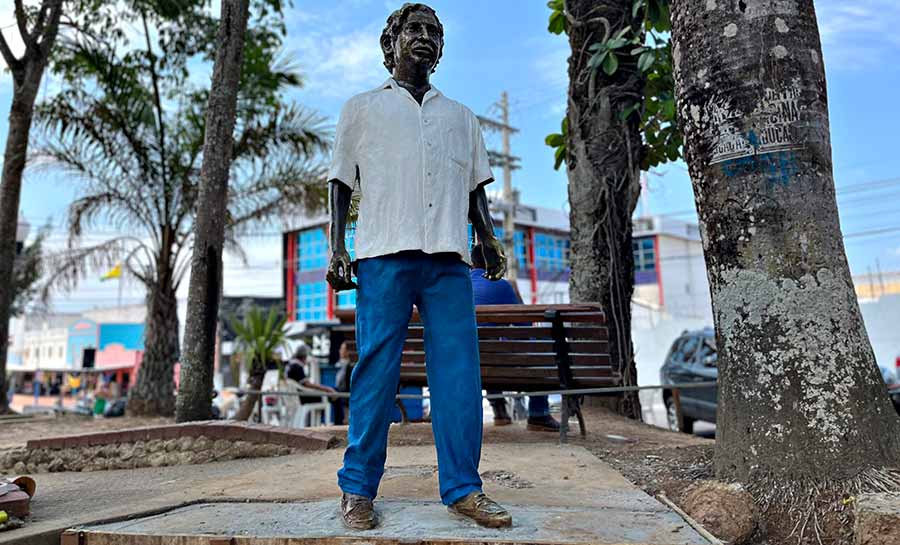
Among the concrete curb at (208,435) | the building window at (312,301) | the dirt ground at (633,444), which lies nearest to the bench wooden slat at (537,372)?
the dirt ground at (633,444)

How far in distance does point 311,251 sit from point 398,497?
31.6 meters

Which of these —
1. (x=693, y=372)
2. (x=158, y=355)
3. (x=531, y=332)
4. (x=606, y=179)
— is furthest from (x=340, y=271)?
(x=158, y=355)

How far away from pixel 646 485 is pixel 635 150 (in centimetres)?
408

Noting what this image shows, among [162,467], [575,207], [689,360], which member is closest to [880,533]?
[162,467]

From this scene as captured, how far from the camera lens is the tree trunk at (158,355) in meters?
10.4

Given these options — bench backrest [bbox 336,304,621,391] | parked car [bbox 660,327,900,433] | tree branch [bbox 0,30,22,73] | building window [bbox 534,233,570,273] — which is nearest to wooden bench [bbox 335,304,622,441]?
bench backrest [bbox 336,304,621,391]

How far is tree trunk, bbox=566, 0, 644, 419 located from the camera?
659 centimetres

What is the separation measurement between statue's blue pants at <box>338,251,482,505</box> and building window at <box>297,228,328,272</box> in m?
31.1

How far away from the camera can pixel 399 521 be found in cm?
248

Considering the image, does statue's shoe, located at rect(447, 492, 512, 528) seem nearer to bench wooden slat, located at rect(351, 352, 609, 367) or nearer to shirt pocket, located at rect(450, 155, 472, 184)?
shirt pocket, located at rect(450, 155, 472, 184)

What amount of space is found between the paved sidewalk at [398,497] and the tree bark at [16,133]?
247 inches

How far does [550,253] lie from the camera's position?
3709 cm

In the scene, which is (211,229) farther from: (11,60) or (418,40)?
(11,60)

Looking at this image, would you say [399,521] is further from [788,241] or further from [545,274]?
[545,274]
